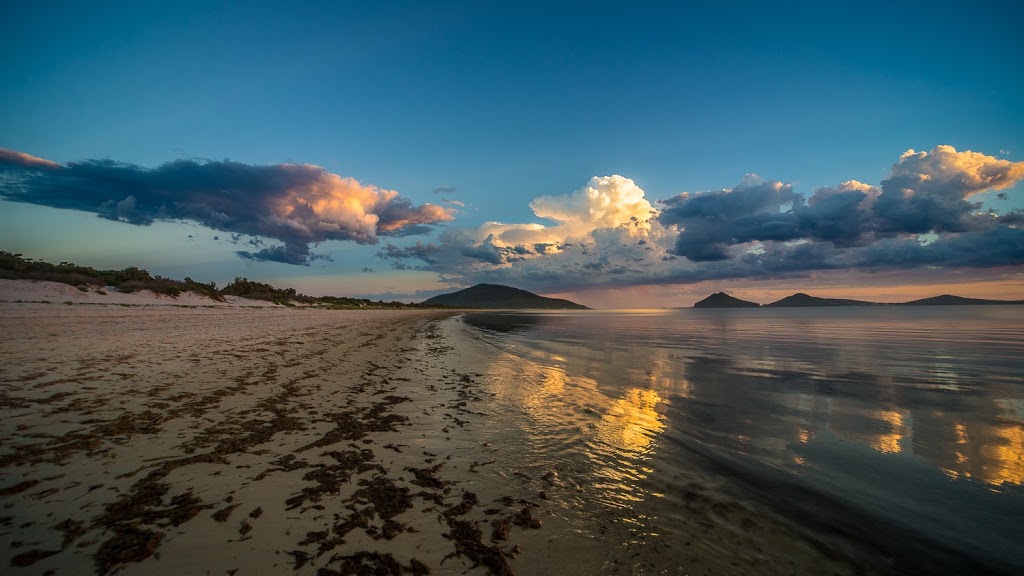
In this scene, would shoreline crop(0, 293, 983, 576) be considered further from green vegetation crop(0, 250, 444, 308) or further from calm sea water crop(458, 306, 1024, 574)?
green vegetation crop(0, 250, 444, 308)

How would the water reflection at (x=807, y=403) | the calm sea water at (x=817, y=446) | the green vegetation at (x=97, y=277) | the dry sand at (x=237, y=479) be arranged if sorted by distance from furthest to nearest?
the green vegetation at (x=97, y=277)
the water reflection at (x=807, y=403)
the calm sea water at (x=817, y=446)
the dry sand at (x=237, y=479)

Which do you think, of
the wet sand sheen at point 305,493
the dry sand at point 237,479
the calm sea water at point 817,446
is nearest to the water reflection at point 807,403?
the calm sea water at point 817,446

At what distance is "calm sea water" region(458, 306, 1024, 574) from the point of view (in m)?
4.80

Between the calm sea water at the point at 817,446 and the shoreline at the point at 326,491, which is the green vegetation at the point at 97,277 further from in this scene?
the calm sea water at the point at 817,446

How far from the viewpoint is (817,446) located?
755 cm

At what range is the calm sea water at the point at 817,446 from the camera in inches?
189

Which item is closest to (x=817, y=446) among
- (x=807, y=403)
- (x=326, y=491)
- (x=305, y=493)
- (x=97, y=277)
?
(x=807, y=403)

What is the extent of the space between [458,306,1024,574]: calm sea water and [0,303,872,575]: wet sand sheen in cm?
49

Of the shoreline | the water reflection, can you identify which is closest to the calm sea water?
the water reflection

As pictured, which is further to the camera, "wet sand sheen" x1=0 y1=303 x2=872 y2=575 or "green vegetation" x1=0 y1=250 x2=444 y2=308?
"green vegetation" x1=0 y1=250 x2=444 y2=308

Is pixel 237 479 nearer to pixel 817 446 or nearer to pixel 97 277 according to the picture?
pixel 817 446

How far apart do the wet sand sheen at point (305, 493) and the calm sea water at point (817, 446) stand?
0.49 m

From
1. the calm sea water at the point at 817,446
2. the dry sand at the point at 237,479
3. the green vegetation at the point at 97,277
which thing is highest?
the green vegetation at the point at 97,277

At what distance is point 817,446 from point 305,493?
Result: 29.7ft
